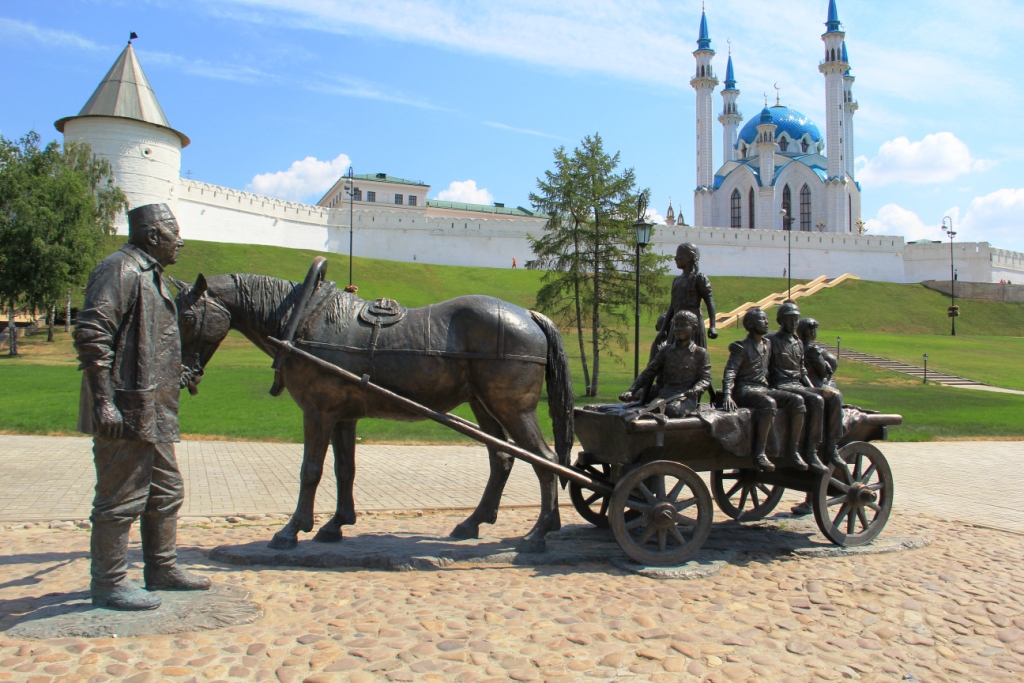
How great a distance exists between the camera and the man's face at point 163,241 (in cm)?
460

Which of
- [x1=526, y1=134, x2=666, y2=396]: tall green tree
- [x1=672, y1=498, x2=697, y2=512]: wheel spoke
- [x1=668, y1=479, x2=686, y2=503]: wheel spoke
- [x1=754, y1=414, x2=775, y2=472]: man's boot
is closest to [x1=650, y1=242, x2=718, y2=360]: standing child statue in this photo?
[x1=754, y1=414, x2=775, y2=472]: man's boot

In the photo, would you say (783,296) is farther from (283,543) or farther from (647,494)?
(283,543)

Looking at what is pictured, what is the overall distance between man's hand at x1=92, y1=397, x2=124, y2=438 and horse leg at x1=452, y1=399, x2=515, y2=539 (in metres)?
2.98

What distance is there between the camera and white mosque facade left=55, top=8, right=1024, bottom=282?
173ft

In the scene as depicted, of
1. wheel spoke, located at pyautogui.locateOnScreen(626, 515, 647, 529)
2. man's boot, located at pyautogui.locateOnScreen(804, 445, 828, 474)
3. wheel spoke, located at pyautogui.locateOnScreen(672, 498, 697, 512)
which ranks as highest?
man's boot, located at pyautogui.locateOnScreen(804, 445, 828, 474)

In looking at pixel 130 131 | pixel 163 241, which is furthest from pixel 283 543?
pixel 130 131

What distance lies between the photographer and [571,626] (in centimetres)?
432

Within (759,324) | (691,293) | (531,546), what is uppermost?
(691,293)

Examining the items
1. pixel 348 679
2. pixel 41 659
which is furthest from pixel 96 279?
pixel 348 679

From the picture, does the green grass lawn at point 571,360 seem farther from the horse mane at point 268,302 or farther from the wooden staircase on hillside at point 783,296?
the horse mane at point 268,302

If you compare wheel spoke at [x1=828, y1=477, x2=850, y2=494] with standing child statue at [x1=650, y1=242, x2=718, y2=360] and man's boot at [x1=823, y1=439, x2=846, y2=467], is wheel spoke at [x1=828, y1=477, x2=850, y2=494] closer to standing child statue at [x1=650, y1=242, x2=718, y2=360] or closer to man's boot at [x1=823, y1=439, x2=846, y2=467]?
man's boot at [x1=823, y1=439, x2=846, y2=467]

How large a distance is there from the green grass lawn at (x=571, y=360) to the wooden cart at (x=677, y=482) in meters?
8.27

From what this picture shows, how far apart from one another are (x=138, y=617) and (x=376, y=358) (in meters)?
2.35

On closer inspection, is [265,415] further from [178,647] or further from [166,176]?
[166,176]
